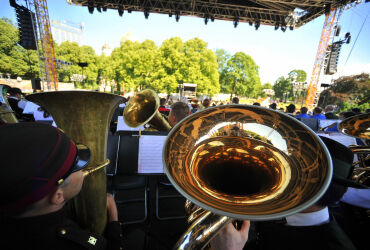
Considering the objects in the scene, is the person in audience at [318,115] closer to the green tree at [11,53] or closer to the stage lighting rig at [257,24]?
the stage lighting rig at [257,24]

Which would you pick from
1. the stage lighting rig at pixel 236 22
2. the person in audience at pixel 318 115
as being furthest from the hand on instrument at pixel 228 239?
the stage lighting rig at pixel 236 22

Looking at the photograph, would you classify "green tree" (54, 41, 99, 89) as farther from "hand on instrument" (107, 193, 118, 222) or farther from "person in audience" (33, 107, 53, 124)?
"hand on instrument" (107, 193, 118, 222)

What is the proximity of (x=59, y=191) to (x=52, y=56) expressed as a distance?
16.5 m

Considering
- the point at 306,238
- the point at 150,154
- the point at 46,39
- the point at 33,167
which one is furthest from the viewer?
the point at 46,39

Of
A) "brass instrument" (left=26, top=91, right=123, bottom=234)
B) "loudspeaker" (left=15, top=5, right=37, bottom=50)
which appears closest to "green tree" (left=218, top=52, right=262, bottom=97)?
"loudspeaker" (left=15, top=5, right=37, bottom=50)

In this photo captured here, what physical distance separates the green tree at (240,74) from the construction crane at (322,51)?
512 inches

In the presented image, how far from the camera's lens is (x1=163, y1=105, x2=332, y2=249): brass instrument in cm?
93

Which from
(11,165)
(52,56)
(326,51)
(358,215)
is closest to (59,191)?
(11,165)

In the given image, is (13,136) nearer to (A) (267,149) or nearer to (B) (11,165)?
(B) (11,165)

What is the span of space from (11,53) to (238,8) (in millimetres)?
30320

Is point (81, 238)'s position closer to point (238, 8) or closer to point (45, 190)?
point (45, 190)

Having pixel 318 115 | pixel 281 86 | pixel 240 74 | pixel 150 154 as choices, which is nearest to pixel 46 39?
pixel 150 154

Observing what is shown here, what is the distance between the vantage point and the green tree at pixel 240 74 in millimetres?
27266

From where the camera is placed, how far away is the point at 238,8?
10.9 meters
